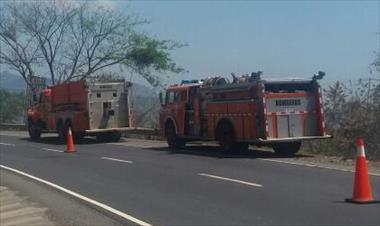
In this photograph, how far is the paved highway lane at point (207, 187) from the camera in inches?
409

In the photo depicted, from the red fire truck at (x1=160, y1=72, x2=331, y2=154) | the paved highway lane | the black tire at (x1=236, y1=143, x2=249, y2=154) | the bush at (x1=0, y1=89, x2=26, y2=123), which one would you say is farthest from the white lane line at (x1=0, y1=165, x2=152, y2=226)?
the bush at (x1=0, y1=89, x2=26, y2=123)

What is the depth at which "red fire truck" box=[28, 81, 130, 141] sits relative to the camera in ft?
102

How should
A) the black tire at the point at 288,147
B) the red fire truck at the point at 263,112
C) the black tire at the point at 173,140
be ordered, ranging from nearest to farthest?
1. the red fire truck at the point at 263,112
2. the black tire at the point at 288,147
3. the black tire at the point at 173,140

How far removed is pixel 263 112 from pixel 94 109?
479 inches

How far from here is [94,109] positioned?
31.2 metres

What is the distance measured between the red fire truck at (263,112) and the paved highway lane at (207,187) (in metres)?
0.70

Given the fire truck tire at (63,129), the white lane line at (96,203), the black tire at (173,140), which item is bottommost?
the white lane line at (96,203)

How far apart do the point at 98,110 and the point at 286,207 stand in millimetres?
20957

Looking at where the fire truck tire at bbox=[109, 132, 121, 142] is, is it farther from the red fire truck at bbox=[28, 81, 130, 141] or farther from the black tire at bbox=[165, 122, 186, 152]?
the black tire at bbox=[165, 122, 186, 152]

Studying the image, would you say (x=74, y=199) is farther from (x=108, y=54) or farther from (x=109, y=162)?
(x=108, y=54)

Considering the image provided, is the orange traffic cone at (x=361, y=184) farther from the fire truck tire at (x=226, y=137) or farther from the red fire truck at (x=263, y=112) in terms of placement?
the fire truck tire at (x=226, y=137)

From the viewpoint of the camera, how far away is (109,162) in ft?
67.6

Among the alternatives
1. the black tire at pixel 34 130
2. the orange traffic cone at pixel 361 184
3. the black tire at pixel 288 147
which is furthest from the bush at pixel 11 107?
the orange traffic cone at pixel 361 184

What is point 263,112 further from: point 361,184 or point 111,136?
point 111,136
